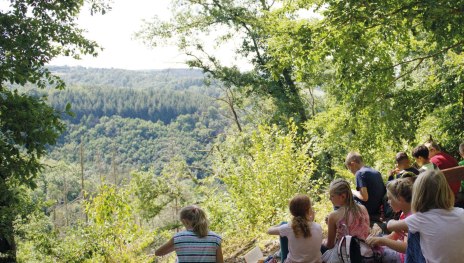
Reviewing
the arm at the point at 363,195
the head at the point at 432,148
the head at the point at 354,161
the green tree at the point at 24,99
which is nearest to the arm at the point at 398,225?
the arm at the point at 363,195

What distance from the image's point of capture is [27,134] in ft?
20.1

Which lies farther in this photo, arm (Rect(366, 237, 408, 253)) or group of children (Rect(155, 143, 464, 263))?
arm (Rect(366, 237, 408, 253))

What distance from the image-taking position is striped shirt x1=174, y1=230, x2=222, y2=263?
4293mm

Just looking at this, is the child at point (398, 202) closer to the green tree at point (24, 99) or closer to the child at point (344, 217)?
the child at point (344, 217)

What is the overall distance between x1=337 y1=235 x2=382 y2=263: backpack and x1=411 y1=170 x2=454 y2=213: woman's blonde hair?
1.05m

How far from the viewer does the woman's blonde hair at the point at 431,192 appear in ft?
10.1

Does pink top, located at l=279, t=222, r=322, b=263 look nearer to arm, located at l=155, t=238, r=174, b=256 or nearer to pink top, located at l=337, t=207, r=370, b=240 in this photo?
pink top, located at l=337, t=207, r=370, b=240

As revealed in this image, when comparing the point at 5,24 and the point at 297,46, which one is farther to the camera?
the point at 297,46

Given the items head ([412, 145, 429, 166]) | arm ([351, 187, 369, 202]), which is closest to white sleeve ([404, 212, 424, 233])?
arm ([351, 187, 369, 202])

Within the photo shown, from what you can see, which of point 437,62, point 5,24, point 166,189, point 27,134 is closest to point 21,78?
point 27,134

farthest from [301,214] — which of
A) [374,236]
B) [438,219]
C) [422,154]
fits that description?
[422,154]

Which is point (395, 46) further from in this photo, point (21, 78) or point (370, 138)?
point (21, 78)

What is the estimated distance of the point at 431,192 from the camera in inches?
122

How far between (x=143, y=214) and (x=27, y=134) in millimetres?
24634
